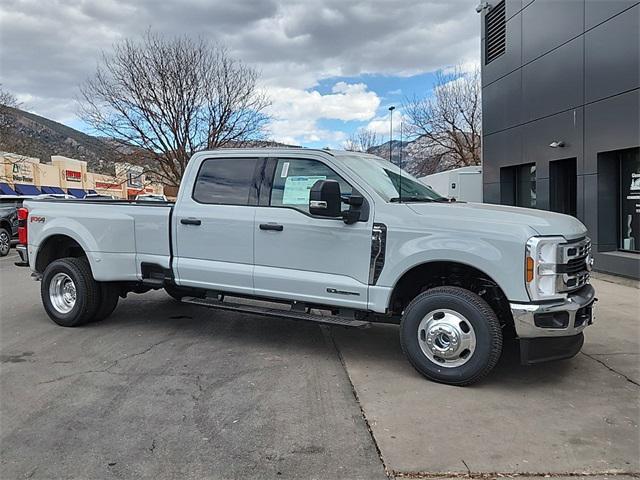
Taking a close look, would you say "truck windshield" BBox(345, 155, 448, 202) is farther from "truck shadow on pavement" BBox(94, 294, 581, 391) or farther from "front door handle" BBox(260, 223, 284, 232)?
"truck shadow on pavement" BBox(94, 294, 581, 391)

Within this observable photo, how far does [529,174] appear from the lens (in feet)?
49.0

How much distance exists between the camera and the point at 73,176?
50.8 m

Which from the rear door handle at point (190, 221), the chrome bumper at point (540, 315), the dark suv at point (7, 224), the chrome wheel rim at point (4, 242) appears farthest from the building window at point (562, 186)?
the chrome wheel rim at point (4, 242)

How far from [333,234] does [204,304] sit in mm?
1797

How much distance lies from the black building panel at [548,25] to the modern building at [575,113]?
2 centimetres

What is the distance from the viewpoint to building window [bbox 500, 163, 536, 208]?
1475 cm

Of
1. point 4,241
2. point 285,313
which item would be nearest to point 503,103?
point 285,313

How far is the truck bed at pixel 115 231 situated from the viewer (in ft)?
20.2

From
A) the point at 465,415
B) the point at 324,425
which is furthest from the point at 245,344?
the point at 465,415

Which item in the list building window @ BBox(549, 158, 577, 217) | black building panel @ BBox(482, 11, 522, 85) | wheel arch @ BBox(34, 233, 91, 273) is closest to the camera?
wheel arch @ BBox(34, 233, 91, 273)

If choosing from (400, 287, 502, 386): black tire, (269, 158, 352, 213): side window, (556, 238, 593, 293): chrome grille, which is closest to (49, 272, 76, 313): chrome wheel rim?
(269, 158, 352, 213): side window

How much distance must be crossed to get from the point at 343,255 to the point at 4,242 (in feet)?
45.9

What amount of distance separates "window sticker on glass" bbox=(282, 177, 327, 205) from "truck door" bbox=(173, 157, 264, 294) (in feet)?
1.19

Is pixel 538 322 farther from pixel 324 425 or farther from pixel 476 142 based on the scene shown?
pixel 476 142
